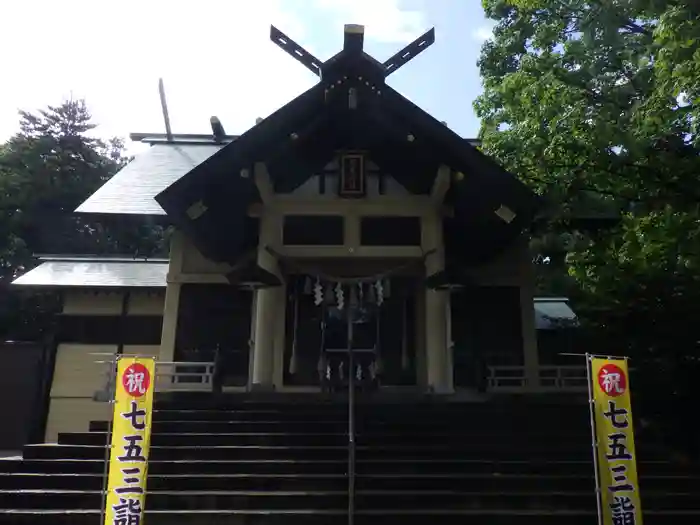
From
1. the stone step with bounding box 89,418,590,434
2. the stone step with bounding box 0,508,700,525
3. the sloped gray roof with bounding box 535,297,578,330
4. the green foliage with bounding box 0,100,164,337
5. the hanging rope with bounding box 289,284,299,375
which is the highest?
the green foliage with bounding box 0,100,164,337

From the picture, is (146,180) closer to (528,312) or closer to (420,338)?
(420,338)

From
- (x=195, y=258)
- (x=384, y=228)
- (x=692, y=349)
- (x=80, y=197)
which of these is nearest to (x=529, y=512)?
(x=692, y=349)

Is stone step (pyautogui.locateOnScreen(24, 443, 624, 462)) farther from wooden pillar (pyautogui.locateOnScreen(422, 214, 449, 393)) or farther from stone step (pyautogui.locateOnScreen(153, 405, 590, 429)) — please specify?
wooden pillar (pyautogui.locateOnScreen(422, 214, 449, 393))

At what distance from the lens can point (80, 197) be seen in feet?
98.6

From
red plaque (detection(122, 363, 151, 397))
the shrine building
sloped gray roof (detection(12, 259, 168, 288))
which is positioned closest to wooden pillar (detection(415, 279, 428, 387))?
the shrine building

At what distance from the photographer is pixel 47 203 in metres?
28.9

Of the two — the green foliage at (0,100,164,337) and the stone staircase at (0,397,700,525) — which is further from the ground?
the green foliage at (0,100,164,337)

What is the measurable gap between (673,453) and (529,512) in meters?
3.10

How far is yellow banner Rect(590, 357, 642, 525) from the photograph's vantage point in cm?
604

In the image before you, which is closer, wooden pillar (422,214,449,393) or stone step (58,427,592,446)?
stone step (58,427,592,446)

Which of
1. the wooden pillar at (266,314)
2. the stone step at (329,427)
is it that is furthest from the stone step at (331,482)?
the wooden pillar at (266,314)

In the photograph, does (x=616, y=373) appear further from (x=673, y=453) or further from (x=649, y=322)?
(x=649, y=322)

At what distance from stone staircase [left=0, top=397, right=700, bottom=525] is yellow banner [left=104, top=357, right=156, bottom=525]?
91 centimetres

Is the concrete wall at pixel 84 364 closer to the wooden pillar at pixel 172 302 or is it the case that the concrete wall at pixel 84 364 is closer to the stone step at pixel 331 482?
the wooden pillar at pixel 172 302
